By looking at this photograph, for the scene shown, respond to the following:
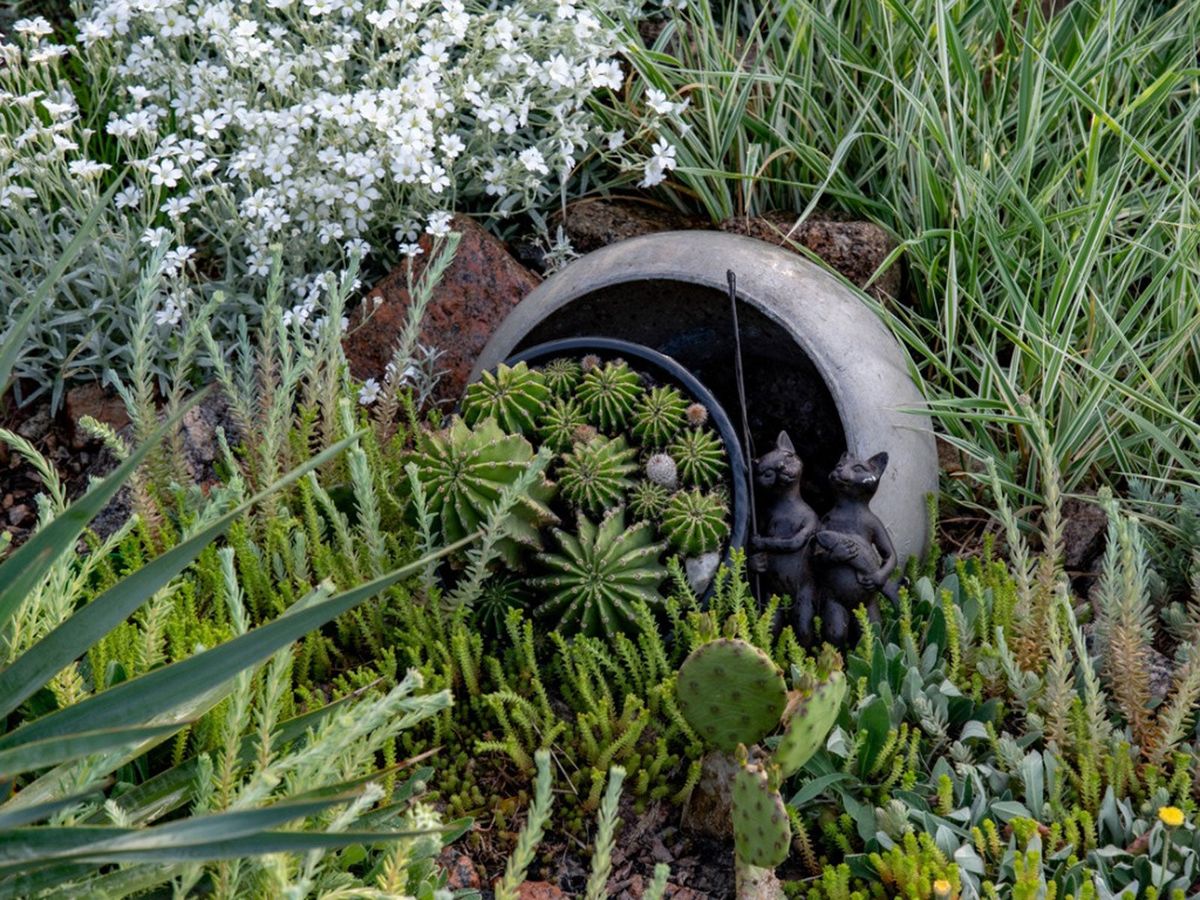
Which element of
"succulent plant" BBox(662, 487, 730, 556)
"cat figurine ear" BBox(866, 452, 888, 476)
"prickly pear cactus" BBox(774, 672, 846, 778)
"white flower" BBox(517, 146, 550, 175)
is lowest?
"prickly pear cactus" BBox(774, 672, 846, 778)

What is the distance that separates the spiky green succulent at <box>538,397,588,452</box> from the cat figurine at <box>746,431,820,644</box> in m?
0.38

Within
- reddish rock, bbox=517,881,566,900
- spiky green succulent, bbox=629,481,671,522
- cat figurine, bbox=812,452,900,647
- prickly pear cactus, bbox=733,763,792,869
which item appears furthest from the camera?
spiky green succulent, bbox=629,481,671,522

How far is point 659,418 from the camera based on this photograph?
2586 millimetres

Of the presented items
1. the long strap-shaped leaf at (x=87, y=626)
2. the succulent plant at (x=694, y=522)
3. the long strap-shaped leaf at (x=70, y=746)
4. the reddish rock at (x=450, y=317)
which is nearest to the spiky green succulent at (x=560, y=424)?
the succulent plant at (x=694, y=522)

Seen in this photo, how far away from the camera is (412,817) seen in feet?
5.95

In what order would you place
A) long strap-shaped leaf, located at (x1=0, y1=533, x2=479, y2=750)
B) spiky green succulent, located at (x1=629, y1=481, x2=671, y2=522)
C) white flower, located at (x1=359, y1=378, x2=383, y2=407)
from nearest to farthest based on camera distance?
1. long strap-shaped leaf, located at (x1=0, y1=533, x2=479, y2=750)
2. spiky green succulent, located at (x1=629, y1=481, x2=671, y2=522)
3. white flower, located at (x1=359, y1=378, x2=383, y2=407)

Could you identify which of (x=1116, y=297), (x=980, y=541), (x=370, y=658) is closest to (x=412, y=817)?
(x=370, y=658)

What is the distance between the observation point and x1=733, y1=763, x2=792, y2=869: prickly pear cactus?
1.89 m

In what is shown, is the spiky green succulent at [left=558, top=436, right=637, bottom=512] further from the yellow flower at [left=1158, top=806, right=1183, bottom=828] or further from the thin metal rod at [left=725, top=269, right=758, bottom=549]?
the yellow flower at [left=1158, top=806, right=1183, bottom=828]

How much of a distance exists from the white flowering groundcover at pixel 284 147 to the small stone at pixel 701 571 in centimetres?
112

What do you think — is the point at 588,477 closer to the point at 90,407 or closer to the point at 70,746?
the point at 70,746

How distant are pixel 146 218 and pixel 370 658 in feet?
4.33

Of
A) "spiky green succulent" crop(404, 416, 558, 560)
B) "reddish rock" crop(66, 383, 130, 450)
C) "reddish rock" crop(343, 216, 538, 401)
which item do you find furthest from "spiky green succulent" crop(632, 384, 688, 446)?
"reddish rock" crop(66, 383, 130, 450)

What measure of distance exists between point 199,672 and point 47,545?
0.93 feet
